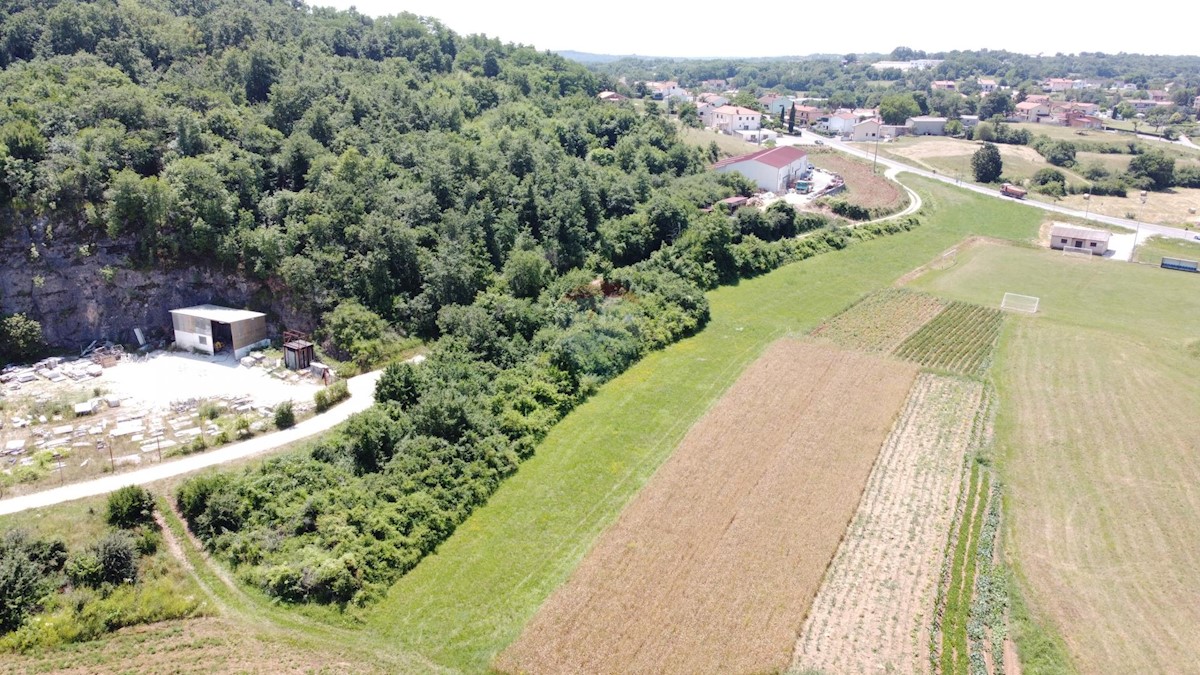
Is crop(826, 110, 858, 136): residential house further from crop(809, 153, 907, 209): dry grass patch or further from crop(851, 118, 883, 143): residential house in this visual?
crop(809, 153, 907, 209): dry grass patch

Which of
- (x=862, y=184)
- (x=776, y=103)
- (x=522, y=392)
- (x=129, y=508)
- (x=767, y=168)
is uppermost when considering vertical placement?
(x=776, y=103)

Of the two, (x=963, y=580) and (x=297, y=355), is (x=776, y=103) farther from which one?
(x=963, y=580)

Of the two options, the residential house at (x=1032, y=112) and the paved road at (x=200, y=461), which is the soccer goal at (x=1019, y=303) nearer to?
the paved road at (x=200, y=461)

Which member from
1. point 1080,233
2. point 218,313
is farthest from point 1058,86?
point 218,313

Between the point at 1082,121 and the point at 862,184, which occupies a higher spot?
the point at 1082,121

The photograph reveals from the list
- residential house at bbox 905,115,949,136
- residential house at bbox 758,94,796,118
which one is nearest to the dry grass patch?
residential house at bbox 905,115,949,136

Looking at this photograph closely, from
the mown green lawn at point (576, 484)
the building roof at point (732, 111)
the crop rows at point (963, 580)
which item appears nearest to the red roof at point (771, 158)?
the mown green lawn at point (576, 484)

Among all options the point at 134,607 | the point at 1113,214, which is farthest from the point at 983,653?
the point at 1113,214
